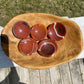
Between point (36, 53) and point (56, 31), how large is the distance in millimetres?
205

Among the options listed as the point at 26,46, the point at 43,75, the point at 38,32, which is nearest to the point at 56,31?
the point at 38,32

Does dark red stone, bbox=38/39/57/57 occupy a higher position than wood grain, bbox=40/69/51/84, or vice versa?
dark red stone, bbox=38/39/57/57

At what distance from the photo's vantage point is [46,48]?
0.82m

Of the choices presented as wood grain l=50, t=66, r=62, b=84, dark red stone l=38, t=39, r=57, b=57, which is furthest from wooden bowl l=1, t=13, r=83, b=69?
wood grain l=50, t=66, r=62, b=84

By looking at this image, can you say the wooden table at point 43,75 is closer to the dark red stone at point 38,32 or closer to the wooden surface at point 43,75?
the wooden surface at point 43,75

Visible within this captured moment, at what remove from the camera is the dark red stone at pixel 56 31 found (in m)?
0.84

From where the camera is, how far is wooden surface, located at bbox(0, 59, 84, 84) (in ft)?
4.40

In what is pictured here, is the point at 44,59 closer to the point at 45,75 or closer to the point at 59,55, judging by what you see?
the point at 59,55

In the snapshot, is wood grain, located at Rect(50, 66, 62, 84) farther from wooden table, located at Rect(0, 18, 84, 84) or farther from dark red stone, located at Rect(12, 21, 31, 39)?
dark red stone, located at Rect(12, 21, 31, 39)

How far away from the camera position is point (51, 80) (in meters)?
1.35

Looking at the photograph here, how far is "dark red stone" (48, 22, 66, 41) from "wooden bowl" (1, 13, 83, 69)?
62mm

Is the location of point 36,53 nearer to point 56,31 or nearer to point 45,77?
point 56,31

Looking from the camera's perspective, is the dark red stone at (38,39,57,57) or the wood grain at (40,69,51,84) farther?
the wood grain at (40,69,51,84)

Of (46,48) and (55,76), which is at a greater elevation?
(46,48)
